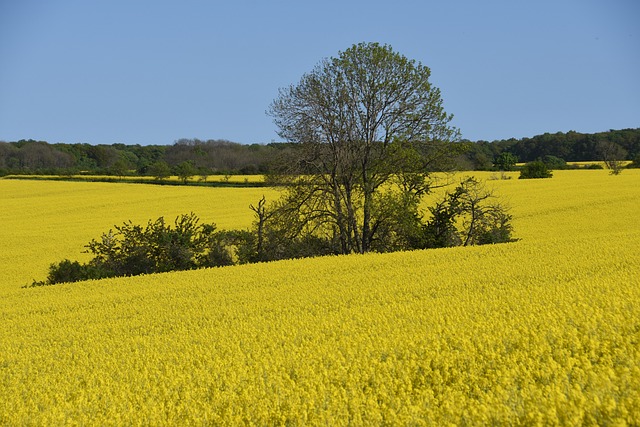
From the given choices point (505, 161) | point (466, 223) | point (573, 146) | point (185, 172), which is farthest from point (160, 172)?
point (573, 146)

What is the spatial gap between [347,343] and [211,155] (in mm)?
94807

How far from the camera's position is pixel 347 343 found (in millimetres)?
8398

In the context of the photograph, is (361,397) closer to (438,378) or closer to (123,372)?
(438,378)

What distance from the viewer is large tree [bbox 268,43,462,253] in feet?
89.3

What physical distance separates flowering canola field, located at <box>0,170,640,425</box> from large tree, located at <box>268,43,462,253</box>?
6794 mm

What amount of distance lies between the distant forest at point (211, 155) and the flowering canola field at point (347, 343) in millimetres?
62125

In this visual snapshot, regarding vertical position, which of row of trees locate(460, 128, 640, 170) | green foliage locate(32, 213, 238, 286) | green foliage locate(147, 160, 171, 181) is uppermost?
row of trees locate(460, 128, 640, 170)

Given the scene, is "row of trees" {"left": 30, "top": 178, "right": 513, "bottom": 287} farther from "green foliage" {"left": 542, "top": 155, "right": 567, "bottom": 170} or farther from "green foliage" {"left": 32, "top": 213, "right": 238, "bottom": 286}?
"green foliage" {"left": 542, "top": 155, "right": 567, "bottom": 170}

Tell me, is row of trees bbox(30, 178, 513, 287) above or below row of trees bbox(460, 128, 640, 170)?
below

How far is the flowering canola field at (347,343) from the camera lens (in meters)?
5.76

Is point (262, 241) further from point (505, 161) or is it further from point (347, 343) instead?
point (505, 161)

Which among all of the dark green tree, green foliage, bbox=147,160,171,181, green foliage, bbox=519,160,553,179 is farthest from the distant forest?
green foliage, bbox=519,160,553,179

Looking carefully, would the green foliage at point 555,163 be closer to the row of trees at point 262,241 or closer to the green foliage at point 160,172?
the green foliage at point 160,172

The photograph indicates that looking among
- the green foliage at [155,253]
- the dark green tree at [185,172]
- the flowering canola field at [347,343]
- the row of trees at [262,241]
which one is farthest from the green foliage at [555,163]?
the flowering canola field at [347,343]
